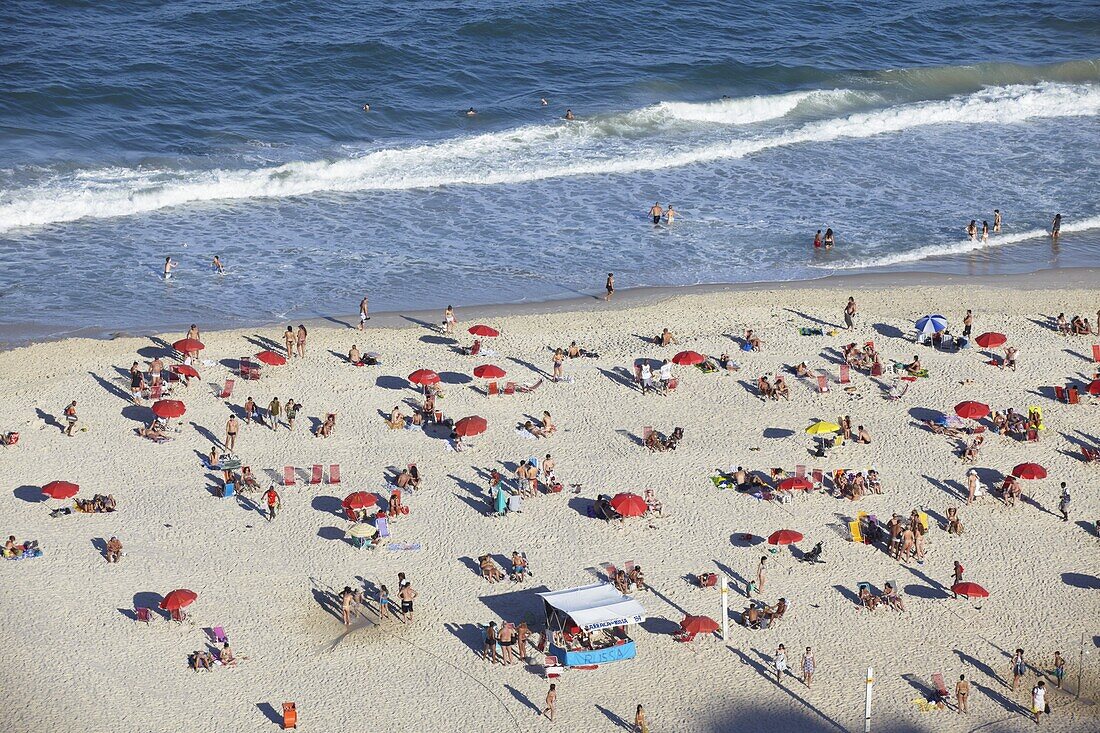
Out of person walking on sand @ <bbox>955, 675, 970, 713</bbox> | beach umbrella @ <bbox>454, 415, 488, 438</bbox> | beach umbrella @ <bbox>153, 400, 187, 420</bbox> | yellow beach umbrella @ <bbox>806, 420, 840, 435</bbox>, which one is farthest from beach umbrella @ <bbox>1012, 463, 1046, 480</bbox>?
beach umbrella @ <bbox>153, 400, 187, 420</bbox>

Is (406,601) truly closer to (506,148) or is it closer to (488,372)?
(488,372)

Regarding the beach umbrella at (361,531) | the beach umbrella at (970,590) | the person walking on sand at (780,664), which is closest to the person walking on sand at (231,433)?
the beach umbrella at (361,531)

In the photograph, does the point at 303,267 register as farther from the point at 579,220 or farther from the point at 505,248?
the point at 579,220

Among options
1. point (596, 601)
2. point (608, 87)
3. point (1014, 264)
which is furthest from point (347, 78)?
point (596, 601)

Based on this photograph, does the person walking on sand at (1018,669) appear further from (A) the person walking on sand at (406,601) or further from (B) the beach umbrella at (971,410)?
(A) the person walking on sand at (406,601)

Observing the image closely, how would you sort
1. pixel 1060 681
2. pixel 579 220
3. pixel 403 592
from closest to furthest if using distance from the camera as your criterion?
pixel 1060 681, pixel 403 592, pixel 579 220

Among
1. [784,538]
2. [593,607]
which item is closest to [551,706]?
[593,607]
